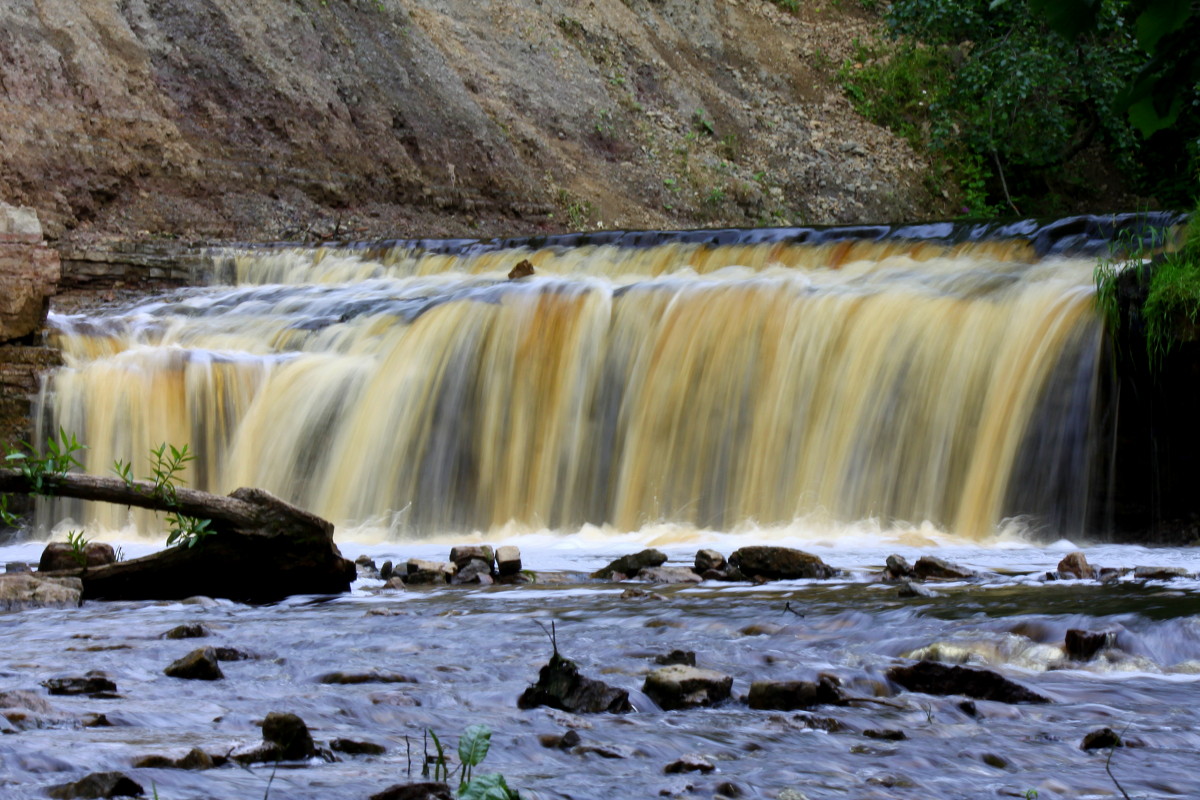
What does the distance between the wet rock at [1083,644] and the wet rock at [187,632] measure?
109 inches

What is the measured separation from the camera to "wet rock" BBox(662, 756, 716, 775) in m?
2.49

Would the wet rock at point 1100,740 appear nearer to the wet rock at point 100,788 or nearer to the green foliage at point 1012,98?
the wet rock at point 100,788

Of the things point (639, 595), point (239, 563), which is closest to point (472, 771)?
point (639, 595)

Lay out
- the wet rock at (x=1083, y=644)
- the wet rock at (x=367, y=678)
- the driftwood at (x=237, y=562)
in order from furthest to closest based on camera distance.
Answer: the driftwood at (x=237, y=562) < the wet rock at (x=1083, y=644) < the wet rock at (x=367, y=678)

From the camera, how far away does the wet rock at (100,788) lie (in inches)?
86.0

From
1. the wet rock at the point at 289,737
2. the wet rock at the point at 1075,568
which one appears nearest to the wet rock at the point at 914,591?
the wet rock at the point at 1075,568

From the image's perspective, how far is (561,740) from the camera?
2.74 metres

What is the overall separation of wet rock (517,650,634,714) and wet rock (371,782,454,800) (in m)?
0.89

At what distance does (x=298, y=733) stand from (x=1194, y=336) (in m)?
6.64

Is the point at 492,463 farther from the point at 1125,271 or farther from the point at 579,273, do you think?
the point at 1125,271

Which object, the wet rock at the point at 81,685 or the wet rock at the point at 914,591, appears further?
the wet rock at the point at 914,591

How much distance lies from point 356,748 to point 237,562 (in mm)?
2911

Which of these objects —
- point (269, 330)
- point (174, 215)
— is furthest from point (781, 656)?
point (174, 215)

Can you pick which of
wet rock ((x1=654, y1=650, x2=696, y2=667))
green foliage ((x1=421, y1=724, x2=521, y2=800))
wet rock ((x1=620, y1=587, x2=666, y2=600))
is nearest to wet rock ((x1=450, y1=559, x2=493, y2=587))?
wet rock ((x1=620, y1=587, x2=666, y2=600))
